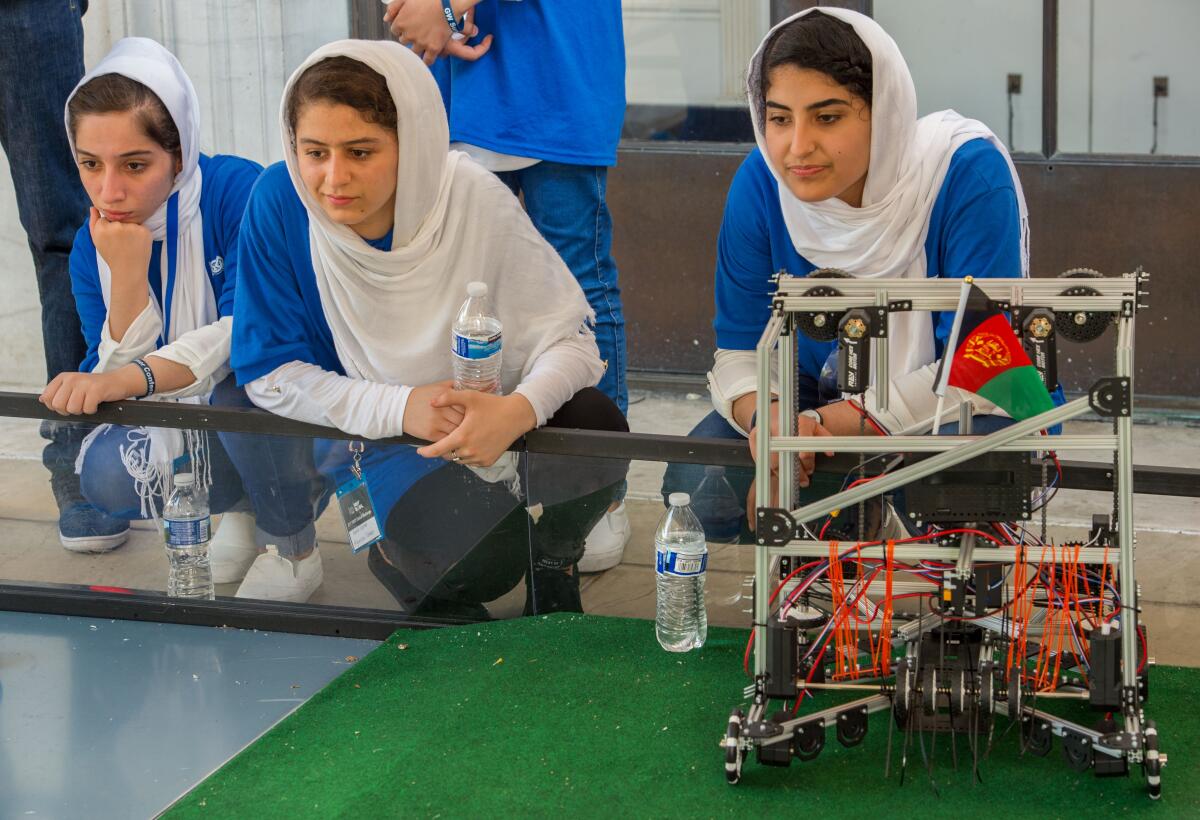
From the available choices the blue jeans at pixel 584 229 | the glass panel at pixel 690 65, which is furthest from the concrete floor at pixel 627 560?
the glass panel at pixel 690 65

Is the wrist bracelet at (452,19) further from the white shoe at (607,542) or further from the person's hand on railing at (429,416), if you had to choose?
the white shoe at (607,542)

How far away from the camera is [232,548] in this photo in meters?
2.78

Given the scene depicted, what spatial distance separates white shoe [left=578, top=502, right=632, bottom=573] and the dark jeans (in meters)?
0.02

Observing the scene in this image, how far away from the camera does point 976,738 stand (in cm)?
207

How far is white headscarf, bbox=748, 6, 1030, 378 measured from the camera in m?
2.50

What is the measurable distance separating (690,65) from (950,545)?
242cm

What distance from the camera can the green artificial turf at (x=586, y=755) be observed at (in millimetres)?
2059

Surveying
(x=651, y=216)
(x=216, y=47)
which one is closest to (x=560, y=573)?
(x=651, y=216)

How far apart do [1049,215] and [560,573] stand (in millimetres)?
2007

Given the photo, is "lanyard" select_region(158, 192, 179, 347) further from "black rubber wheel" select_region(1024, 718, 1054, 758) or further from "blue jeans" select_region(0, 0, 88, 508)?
"black rubber wheel" select_region(1024, 718, 1054, 758)

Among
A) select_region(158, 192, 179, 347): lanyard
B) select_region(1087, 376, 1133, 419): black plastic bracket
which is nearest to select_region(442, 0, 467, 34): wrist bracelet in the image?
select_region(158, 192, 179, 347): lanyard

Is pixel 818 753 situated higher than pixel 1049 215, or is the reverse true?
pixel 1049 215

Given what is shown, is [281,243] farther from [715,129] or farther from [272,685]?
[715,129]

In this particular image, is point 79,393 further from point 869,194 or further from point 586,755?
point 869,194
